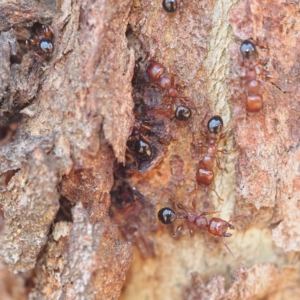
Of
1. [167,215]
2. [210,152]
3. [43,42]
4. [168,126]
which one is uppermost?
[43,42]

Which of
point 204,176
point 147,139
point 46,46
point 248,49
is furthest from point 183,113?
point 46,46

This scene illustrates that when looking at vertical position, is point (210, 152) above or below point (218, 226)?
above

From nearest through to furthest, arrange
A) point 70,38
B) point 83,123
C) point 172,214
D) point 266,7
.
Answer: point 83,123 → point 70,38 → point 266,7 → point 172,214

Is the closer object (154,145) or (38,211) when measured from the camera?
(38,211)

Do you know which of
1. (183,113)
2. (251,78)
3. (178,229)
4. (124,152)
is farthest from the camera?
(178,229)

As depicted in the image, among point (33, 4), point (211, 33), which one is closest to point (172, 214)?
point (211, 33)

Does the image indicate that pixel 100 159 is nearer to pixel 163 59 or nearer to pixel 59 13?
pixel 163 59

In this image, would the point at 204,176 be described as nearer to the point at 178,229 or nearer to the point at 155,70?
the point at 178,229

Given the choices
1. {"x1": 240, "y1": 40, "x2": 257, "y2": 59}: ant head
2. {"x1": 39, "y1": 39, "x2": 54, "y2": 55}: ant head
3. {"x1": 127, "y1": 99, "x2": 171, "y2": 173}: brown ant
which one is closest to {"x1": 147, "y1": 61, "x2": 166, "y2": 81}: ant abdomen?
{"x1": 127, "y1": 99, "x2": 171, "y2": 173}: brown ant
